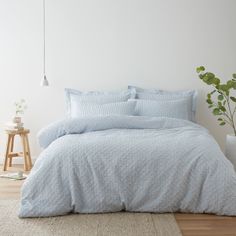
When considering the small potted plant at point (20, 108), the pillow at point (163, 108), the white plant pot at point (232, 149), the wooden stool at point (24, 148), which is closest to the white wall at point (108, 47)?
the small potted plant at point (20, 108)

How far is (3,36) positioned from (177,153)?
2858 mm

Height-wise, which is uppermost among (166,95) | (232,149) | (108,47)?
(108,47)

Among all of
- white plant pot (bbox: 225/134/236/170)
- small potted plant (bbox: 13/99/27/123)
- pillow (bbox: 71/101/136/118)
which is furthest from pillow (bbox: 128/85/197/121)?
small potted plant (bbox: 13/99/27/123)

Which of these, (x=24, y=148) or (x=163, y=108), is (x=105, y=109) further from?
(x=24, y=148)

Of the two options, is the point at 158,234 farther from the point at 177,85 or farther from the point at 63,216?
the point at 177,85

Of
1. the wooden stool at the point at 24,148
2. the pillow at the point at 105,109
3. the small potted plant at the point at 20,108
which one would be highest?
the pillow at the point at 105,109

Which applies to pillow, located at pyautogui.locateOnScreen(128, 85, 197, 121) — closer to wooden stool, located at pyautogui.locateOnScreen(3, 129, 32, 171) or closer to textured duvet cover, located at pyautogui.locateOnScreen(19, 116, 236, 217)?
wooden stool, located at pyautogui.locateOnScreen(3, 129, 32, 171)

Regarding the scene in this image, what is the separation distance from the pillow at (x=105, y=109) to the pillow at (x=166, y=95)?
270mm

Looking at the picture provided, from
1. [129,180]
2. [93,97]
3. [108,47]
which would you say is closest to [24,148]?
[93,97]

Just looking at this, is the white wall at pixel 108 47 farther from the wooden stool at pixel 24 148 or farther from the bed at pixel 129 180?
the bed at pixel 129 180

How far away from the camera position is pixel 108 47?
17.5 feet

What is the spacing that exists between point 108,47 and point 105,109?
0.90 meters

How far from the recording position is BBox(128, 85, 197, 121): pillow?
515 centimetres

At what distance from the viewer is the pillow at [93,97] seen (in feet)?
16.5
